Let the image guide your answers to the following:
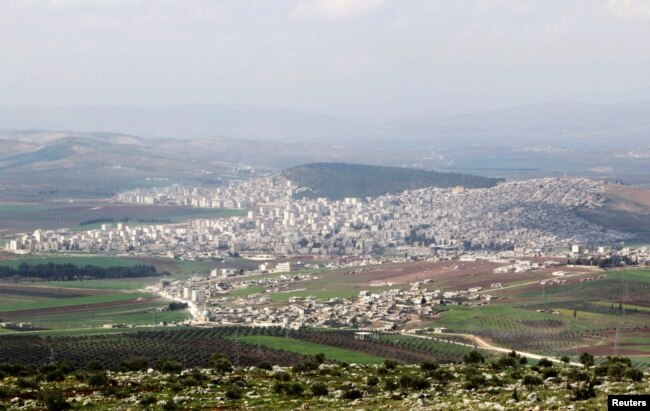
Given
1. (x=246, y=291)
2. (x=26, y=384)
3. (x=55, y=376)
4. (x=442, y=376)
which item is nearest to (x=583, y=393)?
(x=442, y=376)

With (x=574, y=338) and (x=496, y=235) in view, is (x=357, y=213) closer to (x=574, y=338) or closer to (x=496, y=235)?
(x=496, y=235)

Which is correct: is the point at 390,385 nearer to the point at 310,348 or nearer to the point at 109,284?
the point at 310,348

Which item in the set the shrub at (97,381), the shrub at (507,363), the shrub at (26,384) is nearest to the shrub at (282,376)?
the shrub at (97,381)

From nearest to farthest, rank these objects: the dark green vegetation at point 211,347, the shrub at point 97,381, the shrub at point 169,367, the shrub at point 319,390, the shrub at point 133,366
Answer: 1. the shrub at point 319,390
2. the shrub at point 97,381
3. the shrub at point 169,367
4. the shrub at point 133,366
5. the dark green vegetation at point 211,347

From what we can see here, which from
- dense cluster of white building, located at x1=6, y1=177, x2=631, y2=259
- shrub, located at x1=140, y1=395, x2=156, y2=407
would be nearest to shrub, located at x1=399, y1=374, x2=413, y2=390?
shrub, located at x1=140, y1=395, x2=156, y2=407

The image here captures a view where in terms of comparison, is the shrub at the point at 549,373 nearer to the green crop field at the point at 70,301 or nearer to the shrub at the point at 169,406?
the shrub at the point at 169,406
